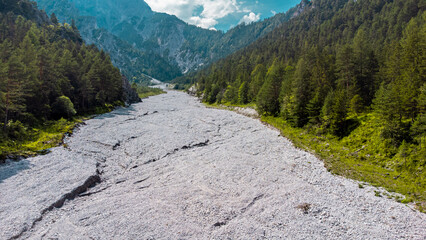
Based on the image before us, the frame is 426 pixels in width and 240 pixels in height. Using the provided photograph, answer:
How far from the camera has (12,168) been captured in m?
25.8

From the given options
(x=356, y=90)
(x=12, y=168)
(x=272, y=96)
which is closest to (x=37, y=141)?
(x=12, y=168)

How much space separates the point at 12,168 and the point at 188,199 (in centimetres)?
2320

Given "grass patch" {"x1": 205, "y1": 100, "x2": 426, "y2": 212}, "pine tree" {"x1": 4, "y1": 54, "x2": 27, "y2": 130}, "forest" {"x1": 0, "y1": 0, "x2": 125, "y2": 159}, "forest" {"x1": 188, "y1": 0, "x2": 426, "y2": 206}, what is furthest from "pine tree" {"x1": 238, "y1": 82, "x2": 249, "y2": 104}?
"pine tree" {"x1": 4, "y1": 54, "x2": 27, "y2": 130}

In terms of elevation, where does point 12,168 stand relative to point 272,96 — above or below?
below

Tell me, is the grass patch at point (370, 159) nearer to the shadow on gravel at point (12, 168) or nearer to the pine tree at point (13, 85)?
the shadow on gravel at point (12, 168)

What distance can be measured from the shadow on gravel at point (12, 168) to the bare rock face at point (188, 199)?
0.11 meters

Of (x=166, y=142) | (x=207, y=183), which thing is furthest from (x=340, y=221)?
(x=166, y=142)

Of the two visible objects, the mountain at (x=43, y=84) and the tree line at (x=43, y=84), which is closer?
the mountain at (x=43, y=84)

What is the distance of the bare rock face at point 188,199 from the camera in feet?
54.0

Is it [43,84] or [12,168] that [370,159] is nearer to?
[12,168]

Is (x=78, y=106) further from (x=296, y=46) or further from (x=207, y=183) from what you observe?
(x=296, y=46)

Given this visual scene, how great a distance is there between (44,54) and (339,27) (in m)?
167

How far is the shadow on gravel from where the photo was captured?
24.2m

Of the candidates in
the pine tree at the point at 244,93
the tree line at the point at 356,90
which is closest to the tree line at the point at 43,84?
the pine tree at the point at 244,93
